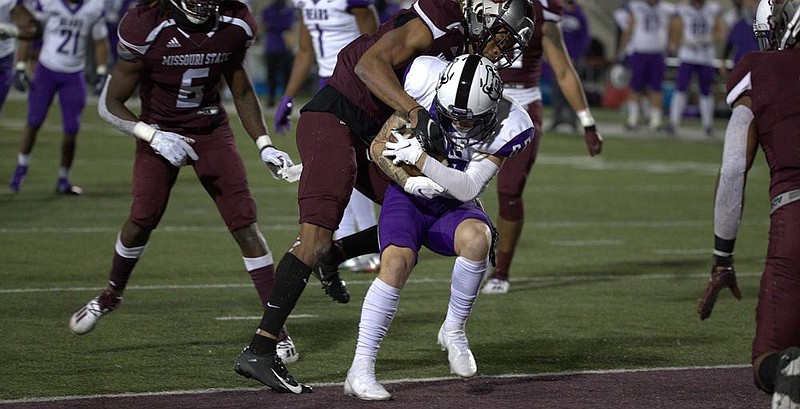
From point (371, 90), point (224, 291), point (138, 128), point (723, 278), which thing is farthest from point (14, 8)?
point (723, 278)

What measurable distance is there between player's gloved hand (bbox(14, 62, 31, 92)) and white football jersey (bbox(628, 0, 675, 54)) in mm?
10142

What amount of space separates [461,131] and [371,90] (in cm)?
38

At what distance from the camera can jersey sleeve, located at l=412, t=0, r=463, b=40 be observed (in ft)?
17.4

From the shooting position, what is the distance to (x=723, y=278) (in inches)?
195

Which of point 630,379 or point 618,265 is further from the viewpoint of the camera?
point 618,265

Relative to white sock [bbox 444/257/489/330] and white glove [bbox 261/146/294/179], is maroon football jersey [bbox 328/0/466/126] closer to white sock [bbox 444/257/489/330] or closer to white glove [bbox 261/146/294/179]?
white glove [bbox 261/146/294/179]

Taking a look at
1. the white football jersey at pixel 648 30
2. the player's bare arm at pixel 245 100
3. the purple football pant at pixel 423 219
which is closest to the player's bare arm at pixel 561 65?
the player's bare arm at pixel 245 100

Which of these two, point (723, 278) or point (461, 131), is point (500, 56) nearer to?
point (461, 131)

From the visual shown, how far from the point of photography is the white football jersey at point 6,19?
10.8m

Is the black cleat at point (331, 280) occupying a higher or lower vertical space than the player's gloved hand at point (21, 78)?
higher

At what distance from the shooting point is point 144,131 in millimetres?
5754

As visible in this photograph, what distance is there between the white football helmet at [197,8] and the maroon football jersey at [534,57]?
98.3 inches

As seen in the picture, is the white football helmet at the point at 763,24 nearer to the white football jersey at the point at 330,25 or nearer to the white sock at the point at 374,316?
the white sock at the point at 374,316

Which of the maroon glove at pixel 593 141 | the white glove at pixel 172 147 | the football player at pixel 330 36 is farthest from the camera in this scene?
the football player at pixel 330 36
